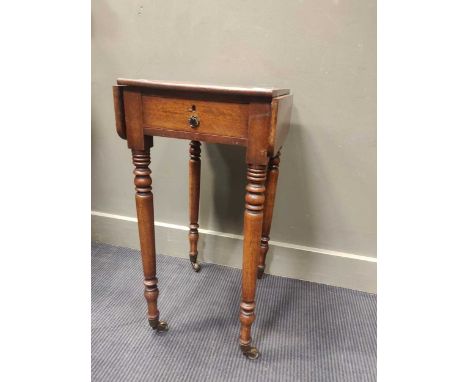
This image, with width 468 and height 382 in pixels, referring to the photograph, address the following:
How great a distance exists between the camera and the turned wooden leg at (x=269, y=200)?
49.4 inches

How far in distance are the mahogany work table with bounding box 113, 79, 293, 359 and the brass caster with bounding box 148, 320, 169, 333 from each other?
24 cm

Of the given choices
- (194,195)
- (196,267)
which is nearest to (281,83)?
(194,195)

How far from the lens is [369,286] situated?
1368 millimetres

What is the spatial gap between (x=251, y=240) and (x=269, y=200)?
373mm

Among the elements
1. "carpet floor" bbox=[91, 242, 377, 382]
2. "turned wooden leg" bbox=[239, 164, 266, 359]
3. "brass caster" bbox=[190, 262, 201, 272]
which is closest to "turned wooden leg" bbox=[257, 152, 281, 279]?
"carpet floor" bbox=[91, 242, 377, 382]

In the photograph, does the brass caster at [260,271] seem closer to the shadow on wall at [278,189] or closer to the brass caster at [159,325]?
the shadow on wall at [278,189]

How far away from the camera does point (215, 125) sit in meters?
0.88

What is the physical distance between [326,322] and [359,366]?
0.19m

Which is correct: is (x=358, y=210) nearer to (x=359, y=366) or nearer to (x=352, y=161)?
(x=352, y=161)

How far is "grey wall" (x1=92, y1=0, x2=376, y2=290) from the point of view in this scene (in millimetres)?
1218

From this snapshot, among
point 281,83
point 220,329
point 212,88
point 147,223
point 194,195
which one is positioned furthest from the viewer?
point 194,195

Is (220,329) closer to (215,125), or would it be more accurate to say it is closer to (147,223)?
(147,223)

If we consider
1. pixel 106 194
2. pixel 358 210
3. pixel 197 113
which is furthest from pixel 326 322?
pixel 106 194

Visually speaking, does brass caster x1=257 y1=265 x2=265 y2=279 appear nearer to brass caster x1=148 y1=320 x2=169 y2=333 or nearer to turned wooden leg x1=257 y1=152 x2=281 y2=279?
turned wooden leg x1=257 y1=152 x2=281 y2=279
